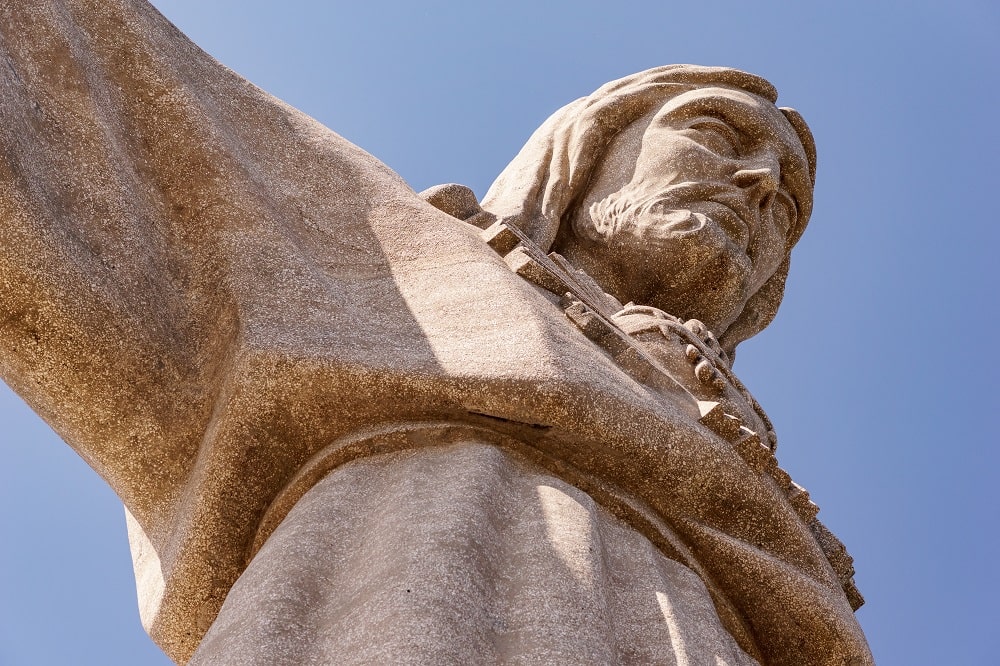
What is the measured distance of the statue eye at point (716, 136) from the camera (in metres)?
7.10

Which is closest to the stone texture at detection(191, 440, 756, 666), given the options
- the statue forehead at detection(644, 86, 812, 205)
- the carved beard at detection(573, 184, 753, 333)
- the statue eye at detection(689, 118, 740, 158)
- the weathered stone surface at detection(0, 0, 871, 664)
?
the weathered stone surface at detection(0, 0, 871, 664)

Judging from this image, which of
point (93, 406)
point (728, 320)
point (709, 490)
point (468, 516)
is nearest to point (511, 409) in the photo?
point (468, 516)

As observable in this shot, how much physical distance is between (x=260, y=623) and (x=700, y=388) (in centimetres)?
241

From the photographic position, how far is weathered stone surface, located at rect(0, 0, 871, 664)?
123 inches

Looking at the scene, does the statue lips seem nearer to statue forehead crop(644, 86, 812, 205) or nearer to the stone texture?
statue forehead crop(644, 86, 812, 205)

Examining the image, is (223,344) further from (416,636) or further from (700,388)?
(700,388)

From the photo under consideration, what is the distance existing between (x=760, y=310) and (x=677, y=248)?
1590 millimetres

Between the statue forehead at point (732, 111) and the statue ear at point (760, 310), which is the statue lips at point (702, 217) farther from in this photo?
the statue ear at point (760, 310)

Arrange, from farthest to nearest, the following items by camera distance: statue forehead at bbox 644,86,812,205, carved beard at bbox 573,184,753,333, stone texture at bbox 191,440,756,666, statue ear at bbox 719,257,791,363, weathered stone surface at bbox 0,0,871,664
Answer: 1. statue ear at bbox 719,257,791,363
2. statue forehead at bbox 644,86,812,205
3. carved beard at bbox 573,184,753,333
4. weathered stone surface at bbox 0,0,871,664
5. stone texture at bbox 191,440,756,666

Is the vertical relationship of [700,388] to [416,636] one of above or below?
below

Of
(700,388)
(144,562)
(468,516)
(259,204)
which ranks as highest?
(259,204)

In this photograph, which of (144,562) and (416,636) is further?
(144,562)

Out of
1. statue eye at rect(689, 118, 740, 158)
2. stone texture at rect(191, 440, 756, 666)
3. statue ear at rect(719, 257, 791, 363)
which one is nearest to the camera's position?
stone texture at rect(191, 440, 756, 666)

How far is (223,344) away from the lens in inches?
156
